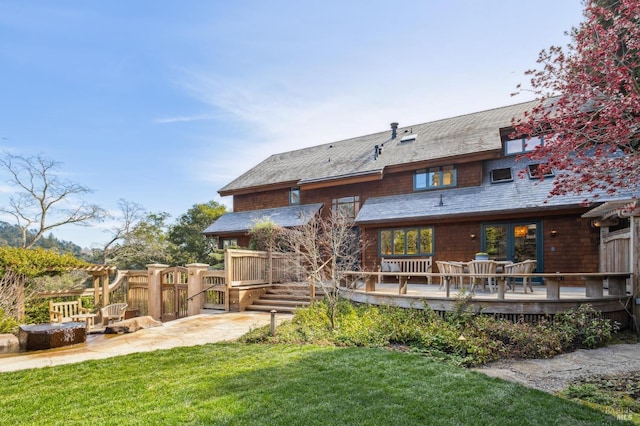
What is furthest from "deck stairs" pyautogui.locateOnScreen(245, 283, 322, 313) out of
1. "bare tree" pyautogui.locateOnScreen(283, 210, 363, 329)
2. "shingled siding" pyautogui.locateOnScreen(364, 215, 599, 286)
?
"shingled siding" pyautogui.locateOnScreen(364, 215, 599, 286)

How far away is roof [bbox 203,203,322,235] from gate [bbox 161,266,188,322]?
5.04 metres

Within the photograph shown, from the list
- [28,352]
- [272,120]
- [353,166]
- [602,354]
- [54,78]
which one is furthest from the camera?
[353,166]

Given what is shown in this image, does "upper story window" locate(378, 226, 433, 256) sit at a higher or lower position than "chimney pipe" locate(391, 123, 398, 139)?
lower

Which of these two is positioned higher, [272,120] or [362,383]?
[272,120]

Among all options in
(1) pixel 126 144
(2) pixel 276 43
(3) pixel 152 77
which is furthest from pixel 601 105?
(1) pixel 126 144

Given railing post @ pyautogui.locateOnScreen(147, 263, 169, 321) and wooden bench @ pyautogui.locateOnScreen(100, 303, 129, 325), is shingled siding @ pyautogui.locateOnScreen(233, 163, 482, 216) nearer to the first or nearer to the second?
railing post @ pyautogui.locateOnScreen(147, 263, 169, 321)

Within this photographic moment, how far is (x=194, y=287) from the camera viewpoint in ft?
37.9

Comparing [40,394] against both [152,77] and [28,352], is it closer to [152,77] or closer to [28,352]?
[28,352]

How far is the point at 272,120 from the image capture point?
1449cm

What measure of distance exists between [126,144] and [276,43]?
1367 centimetres

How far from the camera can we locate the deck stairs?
10.9m

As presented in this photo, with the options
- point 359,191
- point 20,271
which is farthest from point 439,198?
point 20,271

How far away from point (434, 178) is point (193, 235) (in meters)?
17.0

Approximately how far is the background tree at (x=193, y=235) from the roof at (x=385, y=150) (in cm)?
599
